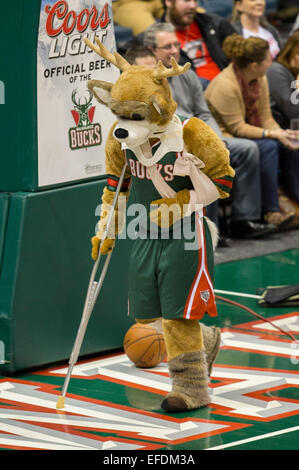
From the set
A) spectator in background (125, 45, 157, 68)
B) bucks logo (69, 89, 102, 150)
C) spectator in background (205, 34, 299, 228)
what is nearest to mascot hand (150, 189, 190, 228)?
bucks logo (69, 89, 102, 150)

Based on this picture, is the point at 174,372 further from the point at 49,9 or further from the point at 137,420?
the point at 49,9

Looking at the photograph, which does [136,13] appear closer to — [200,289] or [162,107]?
[162,107]

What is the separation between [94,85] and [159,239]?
2.93 feet

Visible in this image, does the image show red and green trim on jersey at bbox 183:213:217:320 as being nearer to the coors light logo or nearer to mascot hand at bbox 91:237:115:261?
mascot hand at bbox 91:237:115:261

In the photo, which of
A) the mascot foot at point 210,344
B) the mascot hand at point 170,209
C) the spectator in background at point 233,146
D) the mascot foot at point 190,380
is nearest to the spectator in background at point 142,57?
the spectator in background at point 233,146

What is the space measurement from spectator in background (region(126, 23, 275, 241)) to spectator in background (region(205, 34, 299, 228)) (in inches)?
10.8

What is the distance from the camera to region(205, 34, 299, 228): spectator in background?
10.1 m

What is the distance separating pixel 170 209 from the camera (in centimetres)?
→ 575

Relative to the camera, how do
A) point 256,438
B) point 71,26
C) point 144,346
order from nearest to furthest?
point 256,438
point 71,26
point 144,346

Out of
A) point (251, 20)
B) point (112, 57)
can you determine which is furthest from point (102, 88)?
point (251, 20)

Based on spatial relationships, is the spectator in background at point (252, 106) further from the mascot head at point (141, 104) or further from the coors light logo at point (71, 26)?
the mascot head at point (141, 104)

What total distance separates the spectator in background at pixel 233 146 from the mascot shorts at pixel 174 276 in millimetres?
3459

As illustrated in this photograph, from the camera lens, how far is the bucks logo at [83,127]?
6570mm

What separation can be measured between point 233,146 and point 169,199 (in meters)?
4.19
